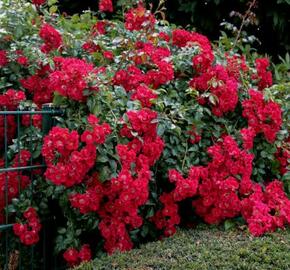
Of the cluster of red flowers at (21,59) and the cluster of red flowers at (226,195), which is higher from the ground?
the cluster of red flowers at (21,59)

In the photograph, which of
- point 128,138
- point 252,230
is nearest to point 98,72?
point 128,138

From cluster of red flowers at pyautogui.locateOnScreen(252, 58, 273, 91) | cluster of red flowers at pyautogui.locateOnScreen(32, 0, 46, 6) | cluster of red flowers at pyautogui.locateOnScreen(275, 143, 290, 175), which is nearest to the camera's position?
cluster of red flowers at pyautogui.locateOnScreen(275, 143, 290, 175)

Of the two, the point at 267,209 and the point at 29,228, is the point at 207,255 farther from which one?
the point at 29,228

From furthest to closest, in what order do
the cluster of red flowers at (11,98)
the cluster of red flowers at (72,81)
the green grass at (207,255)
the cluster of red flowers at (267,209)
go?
the cluster of red flowers at (11,98) < the cluster of red flowers at (267,209) < the cluster of red flowers at (72,81) < the green grass at (207,255)

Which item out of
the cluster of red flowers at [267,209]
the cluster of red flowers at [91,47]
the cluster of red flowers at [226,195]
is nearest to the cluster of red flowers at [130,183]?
the cluster of red flowers at [226,195]

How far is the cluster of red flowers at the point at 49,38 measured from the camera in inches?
Result: 136

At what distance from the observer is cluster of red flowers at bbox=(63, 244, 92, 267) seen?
3012 millimetres

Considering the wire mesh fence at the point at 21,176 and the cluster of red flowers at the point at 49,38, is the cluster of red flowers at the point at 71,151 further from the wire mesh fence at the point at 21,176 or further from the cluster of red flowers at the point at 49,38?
the cluster of red flowers at the point at 49,38

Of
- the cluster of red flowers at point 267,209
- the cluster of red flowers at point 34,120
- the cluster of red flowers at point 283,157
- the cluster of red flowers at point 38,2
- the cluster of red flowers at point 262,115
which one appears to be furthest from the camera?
the cluster of red flowers at point 38,2

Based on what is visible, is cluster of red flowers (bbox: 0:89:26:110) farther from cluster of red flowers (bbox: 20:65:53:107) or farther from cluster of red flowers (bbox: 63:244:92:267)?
cluster of red flowers (bbox: 63:244:92:267)

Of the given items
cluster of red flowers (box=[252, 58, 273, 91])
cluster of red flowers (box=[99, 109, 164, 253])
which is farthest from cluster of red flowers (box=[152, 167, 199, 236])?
cluster of red flowers (box=[252, 58, 273, 91])

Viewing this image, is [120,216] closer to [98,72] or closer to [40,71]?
[98,72]

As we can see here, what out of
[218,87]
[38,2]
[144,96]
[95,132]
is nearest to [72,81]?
[95,132]

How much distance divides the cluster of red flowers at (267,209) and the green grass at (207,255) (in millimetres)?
76
